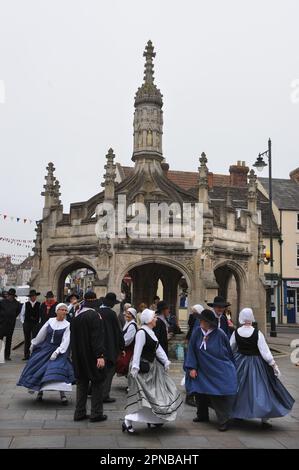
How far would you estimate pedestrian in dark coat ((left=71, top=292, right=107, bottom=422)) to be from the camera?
23.9 feet

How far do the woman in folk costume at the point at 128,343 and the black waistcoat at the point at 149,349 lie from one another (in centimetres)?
252

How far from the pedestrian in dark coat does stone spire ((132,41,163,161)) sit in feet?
38.1

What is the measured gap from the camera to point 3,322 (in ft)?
45.8

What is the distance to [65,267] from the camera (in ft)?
58.0

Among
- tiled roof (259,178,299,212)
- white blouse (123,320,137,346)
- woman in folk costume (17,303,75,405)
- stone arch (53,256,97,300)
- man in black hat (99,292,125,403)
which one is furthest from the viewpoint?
tiled roof (259,178,299,212)

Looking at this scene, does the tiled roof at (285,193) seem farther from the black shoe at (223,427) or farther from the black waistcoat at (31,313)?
the black shoe at (223,427)

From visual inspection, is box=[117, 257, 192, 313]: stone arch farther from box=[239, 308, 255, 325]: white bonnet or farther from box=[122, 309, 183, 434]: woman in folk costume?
box=[122, 309, 183, 434]: woman in folk costume

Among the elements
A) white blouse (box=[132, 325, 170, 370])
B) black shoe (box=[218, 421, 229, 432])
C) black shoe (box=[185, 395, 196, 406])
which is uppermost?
white blouse (box=[132, 325, 170, 370])

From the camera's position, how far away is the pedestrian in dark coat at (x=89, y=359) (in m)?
7.28

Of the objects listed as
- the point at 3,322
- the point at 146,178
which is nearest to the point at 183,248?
the point at 146,178

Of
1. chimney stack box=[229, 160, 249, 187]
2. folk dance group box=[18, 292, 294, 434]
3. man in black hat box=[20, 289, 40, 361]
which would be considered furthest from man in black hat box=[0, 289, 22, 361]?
chimney stack box=[229, 160, 249, 187]

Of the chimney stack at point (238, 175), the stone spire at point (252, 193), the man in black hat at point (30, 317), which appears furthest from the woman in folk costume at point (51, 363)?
the chimney stack at point (238, 175)
